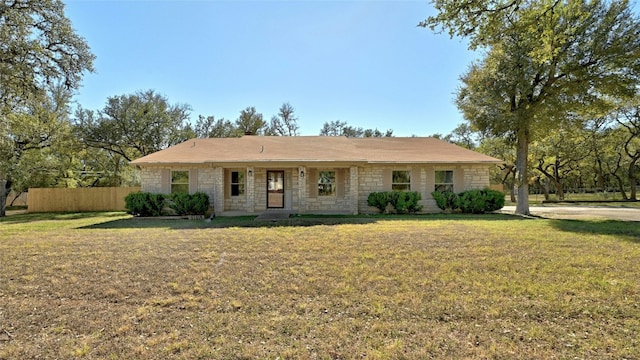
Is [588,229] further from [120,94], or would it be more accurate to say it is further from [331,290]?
[120,94]

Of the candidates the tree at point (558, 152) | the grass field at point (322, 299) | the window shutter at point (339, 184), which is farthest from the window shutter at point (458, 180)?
the tree at point (558, 152)

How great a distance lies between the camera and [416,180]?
15180 mm

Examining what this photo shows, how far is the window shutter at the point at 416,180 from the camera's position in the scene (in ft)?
49.7

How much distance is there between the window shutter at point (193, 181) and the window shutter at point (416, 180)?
977 cm

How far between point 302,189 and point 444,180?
6.55 meters

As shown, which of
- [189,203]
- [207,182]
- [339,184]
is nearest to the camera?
[189,203]

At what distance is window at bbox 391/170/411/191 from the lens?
15.2m

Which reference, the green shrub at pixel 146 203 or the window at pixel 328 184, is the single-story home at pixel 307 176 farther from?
the green shrub at pixel 146 203

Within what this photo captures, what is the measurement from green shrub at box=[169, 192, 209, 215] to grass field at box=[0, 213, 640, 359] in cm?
619

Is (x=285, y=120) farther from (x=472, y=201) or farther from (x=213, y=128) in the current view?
(x=472, y=201)

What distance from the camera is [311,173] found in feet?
50.5

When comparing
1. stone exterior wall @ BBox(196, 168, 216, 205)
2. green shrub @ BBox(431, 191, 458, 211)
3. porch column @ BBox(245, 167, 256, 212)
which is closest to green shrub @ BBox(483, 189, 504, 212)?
green shrub @ BBox(431, 191, 458, 211)

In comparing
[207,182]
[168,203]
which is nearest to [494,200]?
[207,182]

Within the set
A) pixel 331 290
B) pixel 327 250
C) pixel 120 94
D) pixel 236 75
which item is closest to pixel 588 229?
pixel 327 250
